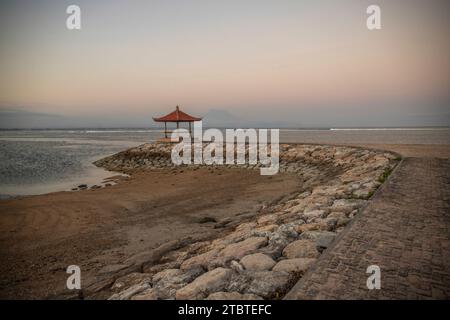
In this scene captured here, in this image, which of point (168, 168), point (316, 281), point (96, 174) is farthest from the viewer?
point (168, 168)

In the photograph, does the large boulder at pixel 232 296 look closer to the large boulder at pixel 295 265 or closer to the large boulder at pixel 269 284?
the large boulder at pixel 269 284

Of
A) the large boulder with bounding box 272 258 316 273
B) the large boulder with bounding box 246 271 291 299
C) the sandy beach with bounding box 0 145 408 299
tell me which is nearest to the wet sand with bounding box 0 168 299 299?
the sandy beach with bounding box 0 145 408 299

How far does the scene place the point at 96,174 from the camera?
1838 cm

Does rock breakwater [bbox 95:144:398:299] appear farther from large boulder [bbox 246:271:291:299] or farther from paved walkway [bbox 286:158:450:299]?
paved walkway [bbox 286:158:450:299]

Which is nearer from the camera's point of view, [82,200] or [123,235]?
[123,235]

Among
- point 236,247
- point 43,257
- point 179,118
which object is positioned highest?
point 179,118

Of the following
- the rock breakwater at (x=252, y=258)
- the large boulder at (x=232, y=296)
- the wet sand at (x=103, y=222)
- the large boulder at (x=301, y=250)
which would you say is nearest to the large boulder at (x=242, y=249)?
the rock breakwater at (x=252, y=258)

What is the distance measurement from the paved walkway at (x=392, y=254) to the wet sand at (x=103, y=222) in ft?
11.7

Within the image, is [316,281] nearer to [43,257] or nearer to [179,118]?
[43,257]

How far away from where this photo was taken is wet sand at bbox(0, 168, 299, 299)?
5.27 metres

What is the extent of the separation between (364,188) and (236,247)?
466cm

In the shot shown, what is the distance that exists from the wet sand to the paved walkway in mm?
3570

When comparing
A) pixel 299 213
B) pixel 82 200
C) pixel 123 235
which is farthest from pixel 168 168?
pixel 299 213

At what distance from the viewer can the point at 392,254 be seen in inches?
148
